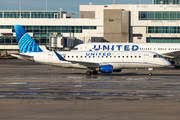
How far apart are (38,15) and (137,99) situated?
13557cm

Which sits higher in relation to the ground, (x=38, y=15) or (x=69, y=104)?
(x=38, y=15)

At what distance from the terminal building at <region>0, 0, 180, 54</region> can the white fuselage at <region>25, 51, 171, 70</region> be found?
57.2m

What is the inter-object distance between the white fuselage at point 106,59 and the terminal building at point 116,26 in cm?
5723

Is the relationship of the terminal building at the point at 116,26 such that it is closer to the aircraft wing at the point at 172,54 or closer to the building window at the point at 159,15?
the building window at the point at 159,15

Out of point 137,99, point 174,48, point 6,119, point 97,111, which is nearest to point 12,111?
point 6,119

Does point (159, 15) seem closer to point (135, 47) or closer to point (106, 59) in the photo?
point (135, 47)

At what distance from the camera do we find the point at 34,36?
366ft

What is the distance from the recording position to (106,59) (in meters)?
39.7

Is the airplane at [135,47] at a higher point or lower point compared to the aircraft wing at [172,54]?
higher

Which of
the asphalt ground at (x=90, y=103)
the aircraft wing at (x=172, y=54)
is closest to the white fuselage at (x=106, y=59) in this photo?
the asphalt ground at (x=90, y=103)

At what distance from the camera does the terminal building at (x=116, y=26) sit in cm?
10256

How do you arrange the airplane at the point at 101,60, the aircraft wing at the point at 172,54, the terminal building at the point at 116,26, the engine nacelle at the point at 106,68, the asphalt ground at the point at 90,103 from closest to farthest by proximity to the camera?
the asphalt ground at the point at 90,103 < the engine nacelle at the point at 106,68 < the airplane at the point at 101,60 < the aircraft wing at the point at 172,54 < the terminal building at the point at 116,26

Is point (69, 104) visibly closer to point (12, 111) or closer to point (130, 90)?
point (12, 111)

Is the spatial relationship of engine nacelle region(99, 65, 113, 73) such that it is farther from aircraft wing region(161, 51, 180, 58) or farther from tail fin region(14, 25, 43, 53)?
aircraft wing region(161, 51, 180, 58)
